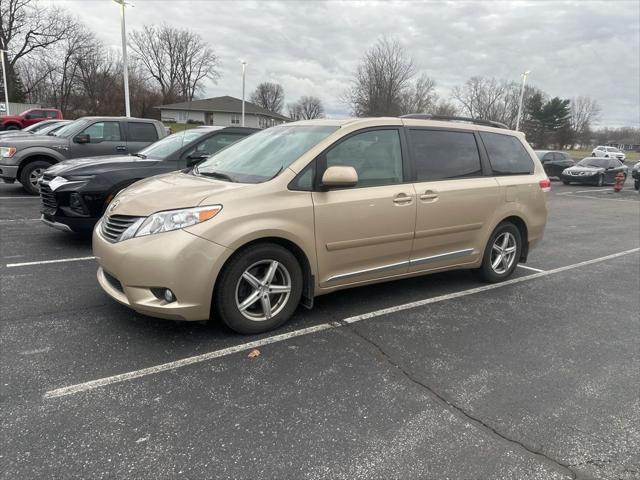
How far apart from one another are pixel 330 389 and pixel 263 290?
1.01 m

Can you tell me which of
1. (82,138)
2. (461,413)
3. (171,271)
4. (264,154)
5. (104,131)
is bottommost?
(461,413)

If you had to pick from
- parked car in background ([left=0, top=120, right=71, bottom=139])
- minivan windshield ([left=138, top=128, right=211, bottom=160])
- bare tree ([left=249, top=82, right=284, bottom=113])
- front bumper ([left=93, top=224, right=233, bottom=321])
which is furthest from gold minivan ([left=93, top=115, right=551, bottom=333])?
bare tree ([left=249, top=82, right=284, bottom=113])

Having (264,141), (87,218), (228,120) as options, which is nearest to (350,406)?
(264,141)

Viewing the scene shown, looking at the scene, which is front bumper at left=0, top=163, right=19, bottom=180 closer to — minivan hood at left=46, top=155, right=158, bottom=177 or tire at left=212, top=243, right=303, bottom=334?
minivan hood at left=46, top=155, right=158, bottom=177

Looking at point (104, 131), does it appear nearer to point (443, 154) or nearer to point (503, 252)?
point (443, 154)

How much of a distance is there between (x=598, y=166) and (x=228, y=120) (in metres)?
53.9

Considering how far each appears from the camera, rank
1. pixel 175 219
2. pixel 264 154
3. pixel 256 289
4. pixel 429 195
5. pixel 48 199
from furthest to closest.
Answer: pixel 48 199 < pixel 429 195 < pixel 264 154 < pixel 256 289 < pixel 175 219

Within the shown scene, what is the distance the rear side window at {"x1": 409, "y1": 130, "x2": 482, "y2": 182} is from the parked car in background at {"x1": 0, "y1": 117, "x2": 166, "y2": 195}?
24.0ft

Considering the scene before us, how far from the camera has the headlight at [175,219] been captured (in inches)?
128

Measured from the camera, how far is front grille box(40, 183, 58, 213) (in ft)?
18.3

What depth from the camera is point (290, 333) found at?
3693 millimetres

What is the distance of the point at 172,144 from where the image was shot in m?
6.90

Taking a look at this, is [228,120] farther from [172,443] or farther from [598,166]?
[172,443]

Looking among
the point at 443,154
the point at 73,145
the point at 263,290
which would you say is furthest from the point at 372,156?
the point at 73,145
